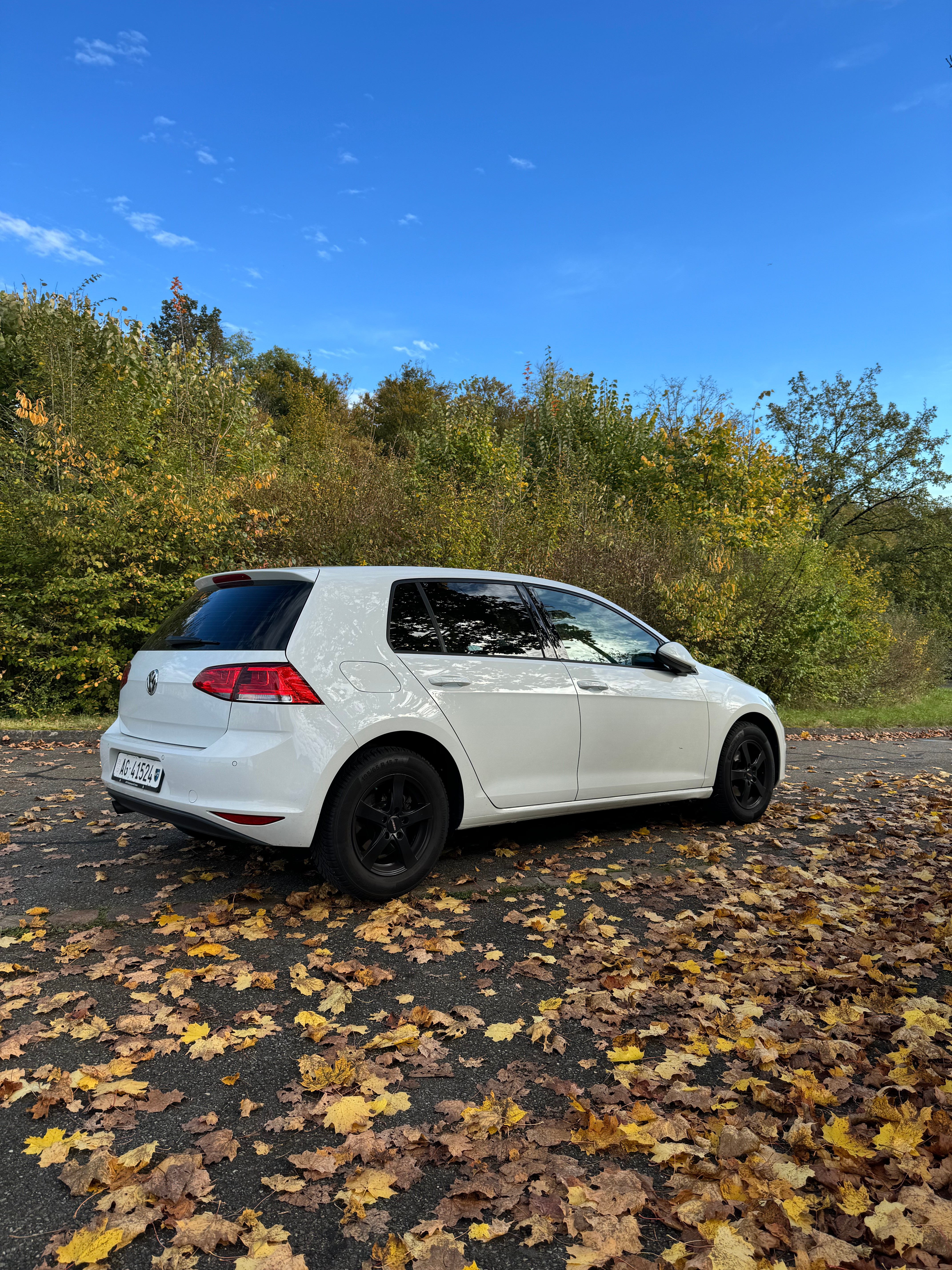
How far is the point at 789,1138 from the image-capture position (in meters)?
2.32

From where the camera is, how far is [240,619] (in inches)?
161

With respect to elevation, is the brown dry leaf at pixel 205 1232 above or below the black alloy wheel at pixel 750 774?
below

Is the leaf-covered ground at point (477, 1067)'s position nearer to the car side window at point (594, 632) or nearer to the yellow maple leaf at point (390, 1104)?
the yellow maple leaf at point (390, 1104)

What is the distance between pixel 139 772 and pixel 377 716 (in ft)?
4.21

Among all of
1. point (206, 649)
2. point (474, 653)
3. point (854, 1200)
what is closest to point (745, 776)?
point (474, 653)

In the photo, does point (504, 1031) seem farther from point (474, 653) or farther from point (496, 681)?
point (474, 653)

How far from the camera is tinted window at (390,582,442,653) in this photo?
14.0 feet

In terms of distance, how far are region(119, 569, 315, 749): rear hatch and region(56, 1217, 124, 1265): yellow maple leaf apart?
6.96 ft

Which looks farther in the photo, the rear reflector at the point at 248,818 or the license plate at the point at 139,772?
the license plate at the point at 139,772

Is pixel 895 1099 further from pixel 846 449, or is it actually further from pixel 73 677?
pixel 846 449

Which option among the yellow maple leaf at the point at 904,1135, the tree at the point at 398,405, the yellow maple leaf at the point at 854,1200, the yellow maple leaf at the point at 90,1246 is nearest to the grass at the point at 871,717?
the yellow maple leaf at the point at 904,1135

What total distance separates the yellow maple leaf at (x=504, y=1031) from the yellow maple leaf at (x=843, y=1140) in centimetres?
105

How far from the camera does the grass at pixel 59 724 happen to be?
403 inches

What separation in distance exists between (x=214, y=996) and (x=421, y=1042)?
2.93ft
